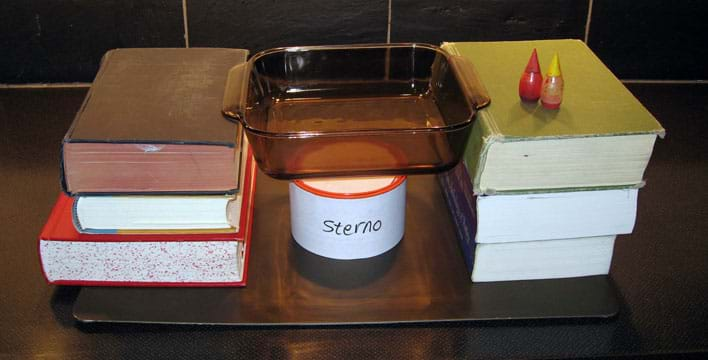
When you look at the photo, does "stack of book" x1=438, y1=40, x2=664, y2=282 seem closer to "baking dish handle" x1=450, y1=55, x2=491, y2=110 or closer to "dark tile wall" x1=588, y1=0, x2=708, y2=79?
"baking dish handle" x1=450, y1=55, x2=491, y2=110

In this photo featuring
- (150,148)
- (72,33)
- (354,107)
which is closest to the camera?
(150,148)

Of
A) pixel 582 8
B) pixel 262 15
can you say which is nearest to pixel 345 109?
pixel 262 15

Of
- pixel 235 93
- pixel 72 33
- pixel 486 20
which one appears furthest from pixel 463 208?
pixel 72 33

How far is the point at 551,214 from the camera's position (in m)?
0.64

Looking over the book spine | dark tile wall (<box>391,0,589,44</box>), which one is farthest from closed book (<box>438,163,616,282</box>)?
dark tile wall (<box>391,0,589,44</box>)

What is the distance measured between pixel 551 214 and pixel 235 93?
0.29 meters

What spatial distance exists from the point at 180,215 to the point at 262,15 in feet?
1.67

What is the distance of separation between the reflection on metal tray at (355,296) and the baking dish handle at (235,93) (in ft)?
0.47

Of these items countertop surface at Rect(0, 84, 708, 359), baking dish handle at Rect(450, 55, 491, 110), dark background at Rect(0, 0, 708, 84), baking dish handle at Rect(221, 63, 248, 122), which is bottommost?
countertop surface at Rect(0, 84, 708, 359)

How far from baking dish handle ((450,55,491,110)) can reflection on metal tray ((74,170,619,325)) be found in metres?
0.15

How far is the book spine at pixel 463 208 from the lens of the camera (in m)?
0.67

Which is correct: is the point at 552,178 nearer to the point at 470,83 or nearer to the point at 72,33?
the point at 470,83

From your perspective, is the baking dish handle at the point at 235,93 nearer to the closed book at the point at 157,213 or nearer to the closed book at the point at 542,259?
the closed book at the point at 157,213

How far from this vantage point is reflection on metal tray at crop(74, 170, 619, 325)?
25.5 inches
